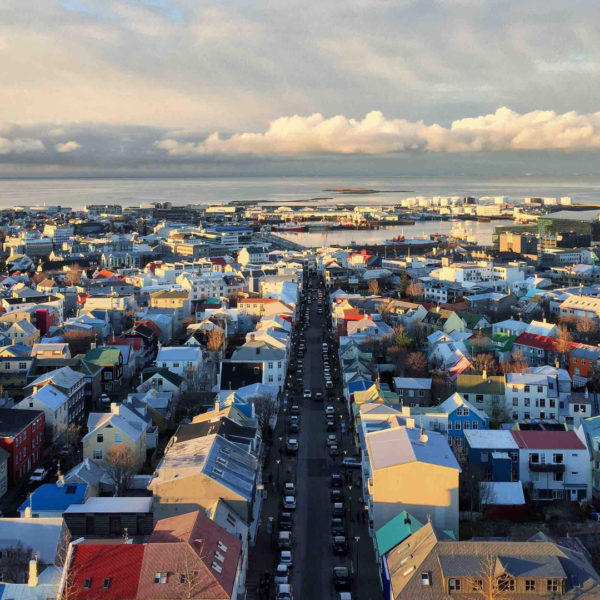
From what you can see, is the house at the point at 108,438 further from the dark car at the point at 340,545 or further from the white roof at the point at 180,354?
the white roof at the point at 180,354

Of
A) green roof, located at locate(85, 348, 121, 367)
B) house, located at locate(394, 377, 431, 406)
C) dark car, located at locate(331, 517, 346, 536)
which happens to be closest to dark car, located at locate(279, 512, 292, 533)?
dark car, located at locate(331, 517, 346, 536)

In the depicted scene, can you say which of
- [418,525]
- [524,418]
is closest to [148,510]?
[418,525]

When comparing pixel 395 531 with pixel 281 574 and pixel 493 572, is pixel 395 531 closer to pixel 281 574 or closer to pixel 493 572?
pixel 281 574

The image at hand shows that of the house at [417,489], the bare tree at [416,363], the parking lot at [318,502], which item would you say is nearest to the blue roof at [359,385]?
the parking lot at [318,502]

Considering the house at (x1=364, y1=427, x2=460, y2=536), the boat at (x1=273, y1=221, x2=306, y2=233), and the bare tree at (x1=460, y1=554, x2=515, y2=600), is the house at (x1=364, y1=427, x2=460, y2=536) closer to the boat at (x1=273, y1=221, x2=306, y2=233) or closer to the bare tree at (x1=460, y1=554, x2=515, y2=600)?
the bare tree at (x1=460, y1=554, x2=515, y2=600)

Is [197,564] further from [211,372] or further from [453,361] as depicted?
[453,361]

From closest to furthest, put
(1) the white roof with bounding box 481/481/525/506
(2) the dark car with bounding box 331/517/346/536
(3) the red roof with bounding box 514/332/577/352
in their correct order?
(2) the dark car with bounding box 331/517/346/536 → (1) the white roof with bounding box 481/481/525/506 → (3) the red roof with bounding box 514/332/577/352
